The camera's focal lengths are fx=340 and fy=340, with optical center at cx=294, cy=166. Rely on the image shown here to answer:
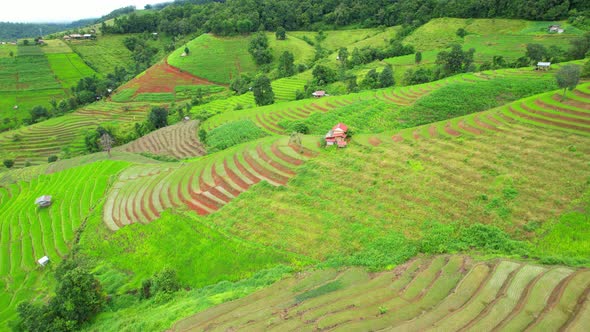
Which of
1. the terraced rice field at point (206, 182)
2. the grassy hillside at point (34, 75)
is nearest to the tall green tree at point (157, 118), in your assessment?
the terraced rice field at point (206, 182)

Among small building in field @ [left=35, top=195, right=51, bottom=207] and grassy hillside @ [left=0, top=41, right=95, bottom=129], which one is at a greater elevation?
grassy hillside @ [left=0, top=41, right=95, bottom=129]

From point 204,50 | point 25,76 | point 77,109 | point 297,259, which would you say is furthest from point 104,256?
point 25,76

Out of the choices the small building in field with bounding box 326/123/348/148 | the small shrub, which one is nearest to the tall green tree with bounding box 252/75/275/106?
the small building in field with bounding box 326/123/348/148

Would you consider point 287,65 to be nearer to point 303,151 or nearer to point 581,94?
point 303,151

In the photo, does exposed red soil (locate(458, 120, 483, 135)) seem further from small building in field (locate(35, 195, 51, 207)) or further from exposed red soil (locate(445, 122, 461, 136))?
small building in field (locate(35, 195, 51, 207))

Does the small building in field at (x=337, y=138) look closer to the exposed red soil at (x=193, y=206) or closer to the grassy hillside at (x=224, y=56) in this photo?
the exposed red soil at (x=193, y=206)

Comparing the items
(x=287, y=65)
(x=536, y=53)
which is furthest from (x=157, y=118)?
(x=536, y=53)

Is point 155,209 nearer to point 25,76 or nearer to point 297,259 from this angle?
point 297,259
